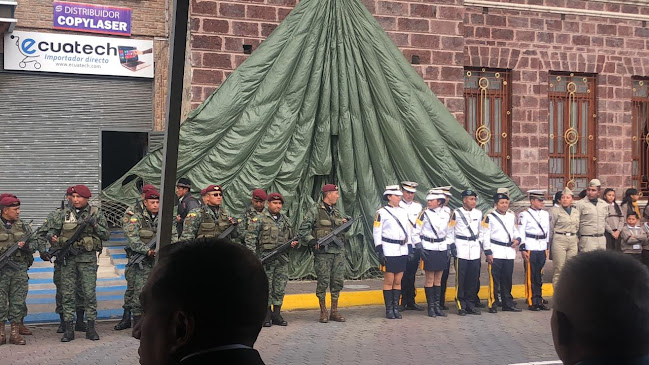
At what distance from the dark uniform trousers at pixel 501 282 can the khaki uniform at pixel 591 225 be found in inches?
59.4

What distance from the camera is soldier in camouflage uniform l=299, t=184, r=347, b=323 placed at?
35.9ft

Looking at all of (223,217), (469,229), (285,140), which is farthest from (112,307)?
(469,229)

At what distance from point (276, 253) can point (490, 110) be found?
Answer: 7567 mm

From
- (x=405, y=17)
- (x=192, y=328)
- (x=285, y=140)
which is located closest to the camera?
(x=192, y=328)

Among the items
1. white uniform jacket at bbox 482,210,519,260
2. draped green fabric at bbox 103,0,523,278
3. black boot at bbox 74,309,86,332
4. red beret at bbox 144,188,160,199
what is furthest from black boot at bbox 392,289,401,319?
black boot at bbox 74,309,86,332

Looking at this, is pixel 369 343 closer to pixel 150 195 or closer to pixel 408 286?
pixel 408 286

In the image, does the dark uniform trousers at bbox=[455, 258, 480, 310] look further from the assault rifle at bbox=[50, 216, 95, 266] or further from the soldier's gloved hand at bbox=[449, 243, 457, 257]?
the assault rifle at bbox=[50, 216, 95, 266]

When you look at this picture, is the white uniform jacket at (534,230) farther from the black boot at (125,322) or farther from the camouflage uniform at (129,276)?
the black boot at (125,322)

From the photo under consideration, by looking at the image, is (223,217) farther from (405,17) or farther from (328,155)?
(405,17)

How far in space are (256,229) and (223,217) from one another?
0.45 metres

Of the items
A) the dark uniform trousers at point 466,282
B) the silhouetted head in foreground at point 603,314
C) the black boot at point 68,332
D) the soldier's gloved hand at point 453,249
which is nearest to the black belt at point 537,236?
the dark uniform trousers at point 466,282

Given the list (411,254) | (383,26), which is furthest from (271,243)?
(383,26)

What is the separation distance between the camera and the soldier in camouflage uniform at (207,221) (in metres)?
10.6

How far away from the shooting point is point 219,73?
14312 mm
